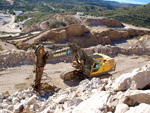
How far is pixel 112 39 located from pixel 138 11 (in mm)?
33947

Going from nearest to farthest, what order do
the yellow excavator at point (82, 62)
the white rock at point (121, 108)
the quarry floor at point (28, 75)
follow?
1. the white rock at point (121, 108)
2. the yellow excavator at point (82, 62)
3. the quarry floor at point (28, 75)

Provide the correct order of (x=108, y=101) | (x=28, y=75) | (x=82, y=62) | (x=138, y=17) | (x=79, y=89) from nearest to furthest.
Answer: (x=108, y=101) < (x=79, y=89) < (x=82, y=62) < (x=28, y=75) < (x=138, y=17)

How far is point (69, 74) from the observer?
10328 millimetres

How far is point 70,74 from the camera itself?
10.4 m

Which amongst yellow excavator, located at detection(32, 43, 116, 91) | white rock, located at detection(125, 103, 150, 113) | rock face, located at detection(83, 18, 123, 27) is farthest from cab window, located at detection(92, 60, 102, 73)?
rock face, located at detection(83, 18, 123, 27)

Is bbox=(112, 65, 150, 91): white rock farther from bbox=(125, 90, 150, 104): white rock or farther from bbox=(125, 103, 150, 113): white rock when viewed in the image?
bbox=(125, 103, 150, 113): white rock

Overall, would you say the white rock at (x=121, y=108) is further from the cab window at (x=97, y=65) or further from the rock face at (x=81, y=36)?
the rock face at (x=81, y=36)

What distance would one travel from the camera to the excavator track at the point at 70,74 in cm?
1016

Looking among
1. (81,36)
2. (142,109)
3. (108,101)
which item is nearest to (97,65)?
(108,101)

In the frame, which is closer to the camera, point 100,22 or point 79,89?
point 79,89

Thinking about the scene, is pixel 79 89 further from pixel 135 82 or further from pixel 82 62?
pixel 82 62

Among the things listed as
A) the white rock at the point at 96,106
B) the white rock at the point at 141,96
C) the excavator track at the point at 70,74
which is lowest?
the excavator track at the point at 70,74

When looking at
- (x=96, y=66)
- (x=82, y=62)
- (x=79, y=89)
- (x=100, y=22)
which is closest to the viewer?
(x=79, y=89)

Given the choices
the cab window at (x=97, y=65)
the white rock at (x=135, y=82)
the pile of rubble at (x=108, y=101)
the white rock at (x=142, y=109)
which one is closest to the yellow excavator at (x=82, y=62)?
the cab window at (x=97, y=65)
